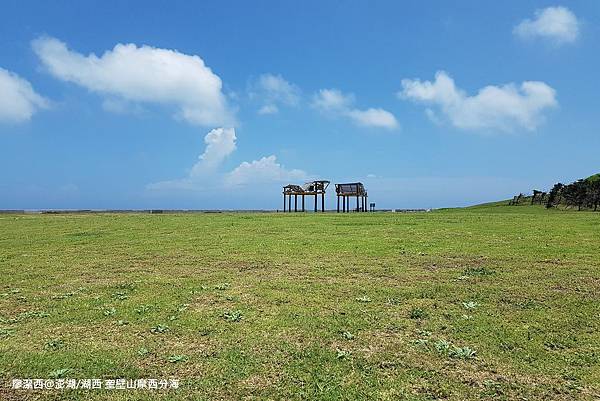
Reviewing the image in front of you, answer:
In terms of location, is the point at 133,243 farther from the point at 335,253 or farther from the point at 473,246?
the point at 473,246

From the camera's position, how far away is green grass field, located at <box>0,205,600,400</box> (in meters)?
6.61

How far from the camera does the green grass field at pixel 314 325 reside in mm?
6613

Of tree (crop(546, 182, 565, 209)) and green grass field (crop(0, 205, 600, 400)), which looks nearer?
green grass field (crop(0, 205, 600, 400))

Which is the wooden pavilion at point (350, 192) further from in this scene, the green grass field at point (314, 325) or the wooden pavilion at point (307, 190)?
the green grass field at point (314, 325)

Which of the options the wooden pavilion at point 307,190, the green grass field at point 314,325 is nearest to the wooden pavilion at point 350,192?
the wooden pavilion at point 307,190

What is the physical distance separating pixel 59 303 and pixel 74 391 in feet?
18.4

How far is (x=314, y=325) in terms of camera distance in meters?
9.16

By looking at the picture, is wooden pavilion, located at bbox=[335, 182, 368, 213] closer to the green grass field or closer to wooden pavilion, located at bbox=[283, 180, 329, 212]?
wooden pavilion, located at bbox=[283, 180, 329, 212]

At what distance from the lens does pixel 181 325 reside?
30.4 ft

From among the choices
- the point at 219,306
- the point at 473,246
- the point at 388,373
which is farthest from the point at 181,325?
the point at 473,246

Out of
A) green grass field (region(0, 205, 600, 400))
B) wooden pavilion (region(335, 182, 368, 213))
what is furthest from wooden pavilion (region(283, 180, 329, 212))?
green grass field (region(0, 205, 600, 400))

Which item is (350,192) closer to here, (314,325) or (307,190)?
(307,190)

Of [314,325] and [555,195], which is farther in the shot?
[555,195]

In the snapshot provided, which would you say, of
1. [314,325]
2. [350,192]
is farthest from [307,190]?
[314,325]
